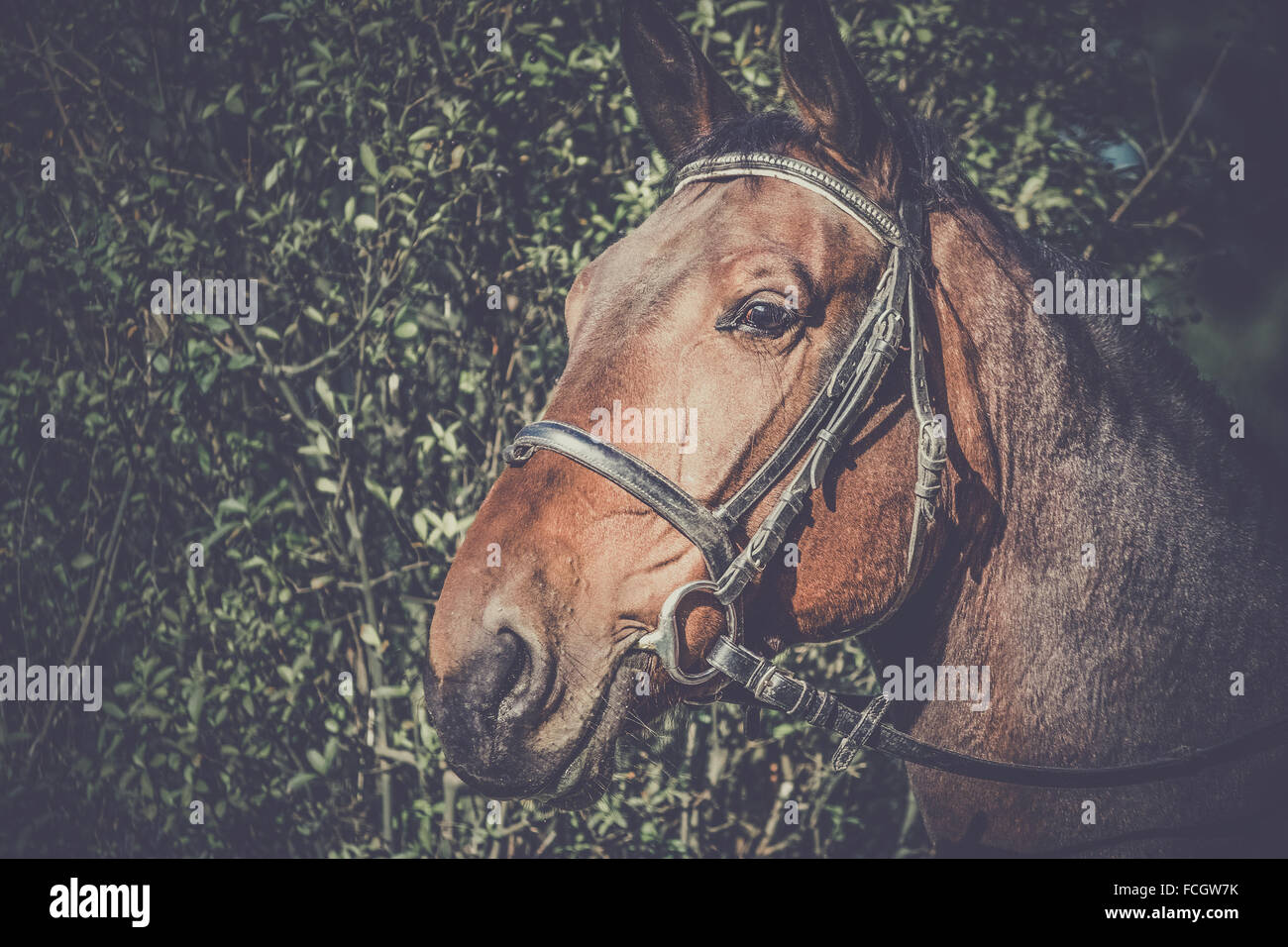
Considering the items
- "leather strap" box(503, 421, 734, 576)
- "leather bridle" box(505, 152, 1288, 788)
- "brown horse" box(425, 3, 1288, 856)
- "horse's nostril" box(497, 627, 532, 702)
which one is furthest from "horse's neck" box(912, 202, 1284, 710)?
"horse's nostril" box(497, 627, 532, 702)

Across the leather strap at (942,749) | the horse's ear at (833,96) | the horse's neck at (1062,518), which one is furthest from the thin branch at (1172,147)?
the leather strap at (942,749)

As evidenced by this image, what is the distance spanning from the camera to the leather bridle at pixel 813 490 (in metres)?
1.89

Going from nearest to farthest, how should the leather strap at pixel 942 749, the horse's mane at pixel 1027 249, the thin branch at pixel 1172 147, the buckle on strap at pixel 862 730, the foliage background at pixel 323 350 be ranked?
the leather strap at pixel 942 749 < the buckle on strap at pixel 862 730 < the horse's mane at pixel 1027 249 < the foliage background at pixel 323 350 < the thin branch at pixel 1172 147

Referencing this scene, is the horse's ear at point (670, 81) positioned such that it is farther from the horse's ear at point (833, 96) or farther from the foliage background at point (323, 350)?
the foliage background at point (323, 350)

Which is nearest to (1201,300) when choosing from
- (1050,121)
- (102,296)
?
(1050,121)

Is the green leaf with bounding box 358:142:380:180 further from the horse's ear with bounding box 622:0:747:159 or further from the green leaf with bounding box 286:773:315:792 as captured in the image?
the green leaf with bounding box 286:773:315:792

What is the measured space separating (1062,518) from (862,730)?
2.02 feet

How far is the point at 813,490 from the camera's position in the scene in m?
1.99

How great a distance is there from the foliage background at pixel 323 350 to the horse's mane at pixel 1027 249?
4.53 feet

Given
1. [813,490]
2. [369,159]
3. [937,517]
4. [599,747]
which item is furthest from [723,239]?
[369,159]

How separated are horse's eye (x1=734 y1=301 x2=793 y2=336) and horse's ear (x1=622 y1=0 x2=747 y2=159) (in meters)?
0.61

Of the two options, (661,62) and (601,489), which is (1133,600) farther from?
(661,62)

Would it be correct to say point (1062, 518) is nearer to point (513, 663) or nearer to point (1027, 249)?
point (1027, 249)

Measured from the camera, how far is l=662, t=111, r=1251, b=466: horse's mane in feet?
7.11
